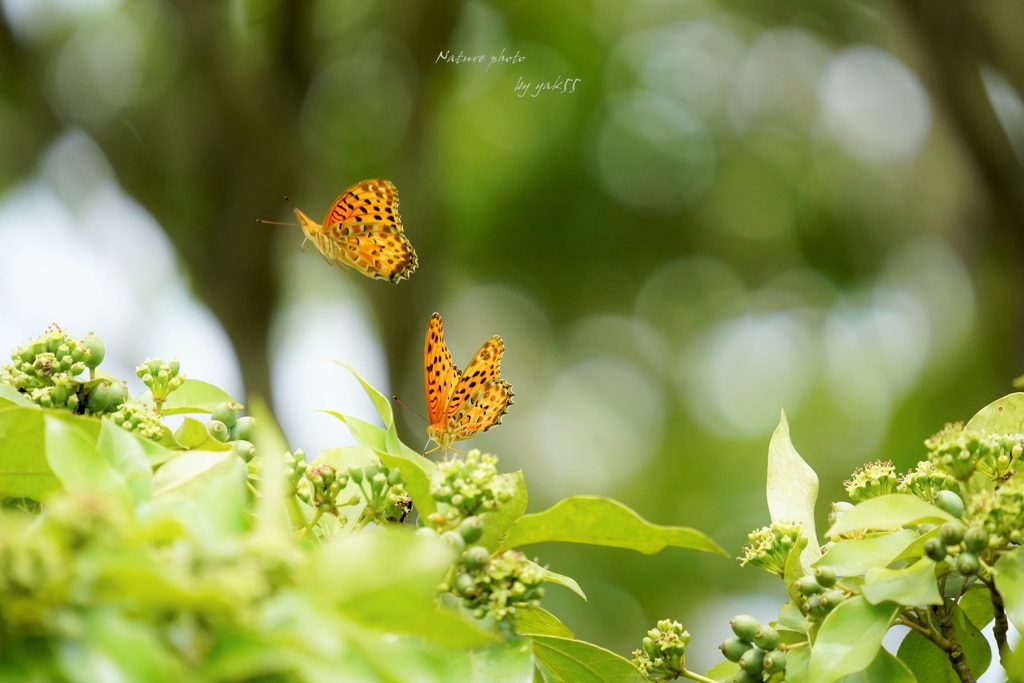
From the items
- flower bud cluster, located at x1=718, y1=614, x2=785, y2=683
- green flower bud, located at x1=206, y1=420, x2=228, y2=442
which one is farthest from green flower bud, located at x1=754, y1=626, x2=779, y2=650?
green flower bud, located at x1=206, y1=420, x2=228, y2=442

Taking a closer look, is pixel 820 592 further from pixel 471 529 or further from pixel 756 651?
pixel 471 529

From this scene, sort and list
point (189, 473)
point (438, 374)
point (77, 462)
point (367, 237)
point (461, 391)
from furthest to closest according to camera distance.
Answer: point (367, 237), point (461, 391), point (438, 374), point (189, 473), point (77, 462)

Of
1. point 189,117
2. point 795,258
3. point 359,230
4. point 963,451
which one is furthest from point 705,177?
point 963,451

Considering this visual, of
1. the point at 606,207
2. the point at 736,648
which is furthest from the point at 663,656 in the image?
the point at 606,207

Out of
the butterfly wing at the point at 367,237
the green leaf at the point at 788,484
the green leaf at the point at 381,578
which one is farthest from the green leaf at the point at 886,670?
the butterfly wing at the point at 367,237

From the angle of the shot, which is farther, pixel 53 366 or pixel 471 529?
pixel 53 366

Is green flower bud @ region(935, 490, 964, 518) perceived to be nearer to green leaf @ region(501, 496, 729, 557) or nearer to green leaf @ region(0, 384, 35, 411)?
green leaf @ region(501, 496, 729, 557)

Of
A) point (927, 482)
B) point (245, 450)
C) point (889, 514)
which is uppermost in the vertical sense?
point (245, 450)

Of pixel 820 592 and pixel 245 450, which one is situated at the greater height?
pixel 245 450
